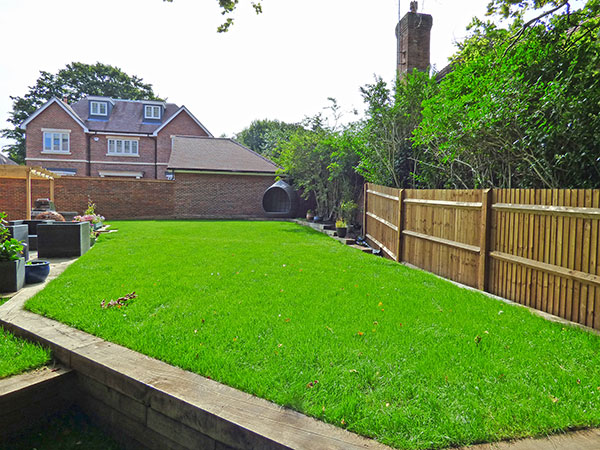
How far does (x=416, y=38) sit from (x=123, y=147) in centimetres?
2433

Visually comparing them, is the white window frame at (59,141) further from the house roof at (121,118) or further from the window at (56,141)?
the house roof at (121,118)

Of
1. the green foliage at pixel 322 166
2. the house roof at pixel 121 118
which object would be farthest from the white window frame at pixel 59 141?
the green foliage at pixel 322 166

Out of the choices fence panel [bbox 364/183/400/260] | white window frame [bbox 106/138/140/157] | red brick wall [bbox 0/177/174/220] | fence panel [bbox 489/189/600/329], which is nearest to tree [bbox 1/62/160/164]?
white window frame [bbox 106/138/140/157]

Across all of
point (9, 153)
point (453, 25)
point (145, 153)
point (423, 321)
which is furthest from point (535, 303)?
point (9, 153)

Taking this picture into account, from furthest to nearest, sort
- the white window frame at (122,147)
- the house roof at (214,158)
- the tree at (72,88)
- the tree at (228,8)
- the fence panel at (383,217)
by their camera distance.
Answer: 1. the tree at (72,88)
2. the white window frame at (122,147)
3. the house roof at (214,158)
4. the fence panel at (383,217)
5. the tree at (228,8)

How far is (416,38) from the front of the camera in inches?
500

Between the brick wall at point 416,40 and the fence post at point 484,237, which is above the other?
the brick wall at point 416,40

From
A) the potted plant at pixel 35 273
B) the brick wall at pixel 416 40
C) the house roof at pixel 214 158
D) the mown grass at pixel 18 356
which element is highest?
the brick wall at pixel 416 40

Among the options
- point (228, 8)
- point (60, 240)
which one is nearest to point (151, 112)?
point (60, 240)

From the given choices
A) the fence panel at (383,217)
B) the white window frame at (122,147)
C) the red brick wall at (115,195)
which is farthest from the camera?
the white window frame at (122,147)

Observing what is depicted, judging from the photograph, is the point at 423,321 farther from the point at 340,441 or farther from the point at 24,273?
the point at 24,273

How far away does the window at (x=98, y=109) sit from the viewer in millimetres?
30688

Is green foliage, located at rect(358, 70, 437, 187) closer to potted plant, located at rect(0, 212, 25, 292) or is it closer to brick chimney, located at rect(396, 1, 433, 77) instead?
brick chimney, located at rect(396, 1, 433, 77)

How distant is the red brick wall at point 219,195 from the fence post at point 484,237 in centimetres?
1671
